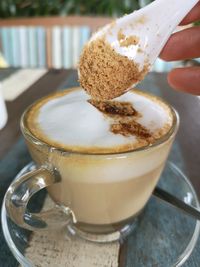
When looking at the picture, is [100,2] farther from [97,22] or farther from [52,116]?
[52,116]

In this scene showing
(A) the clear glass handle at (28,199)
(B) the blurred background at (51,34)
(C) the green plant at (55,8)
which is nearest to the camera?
(A) the clear glass handle at (28,199)

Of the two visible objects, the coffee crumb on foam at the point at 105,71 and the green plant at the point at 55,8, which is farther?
the green plant at the point at 55,8

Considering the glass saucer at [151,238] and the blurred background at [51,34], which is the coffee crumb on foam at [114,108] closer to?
the glass saucer at [151,238]

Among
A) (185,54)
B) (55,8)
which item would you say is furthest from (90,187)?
(55,8)

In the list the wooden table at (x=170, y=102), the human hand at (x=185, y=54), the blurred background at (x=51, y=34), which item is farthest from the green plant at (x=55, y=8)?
the human hand at (x=185, y=54)

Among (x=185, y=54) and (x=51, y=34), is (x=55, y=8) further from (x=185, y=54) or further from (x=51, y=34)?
(x=185, y=54)
